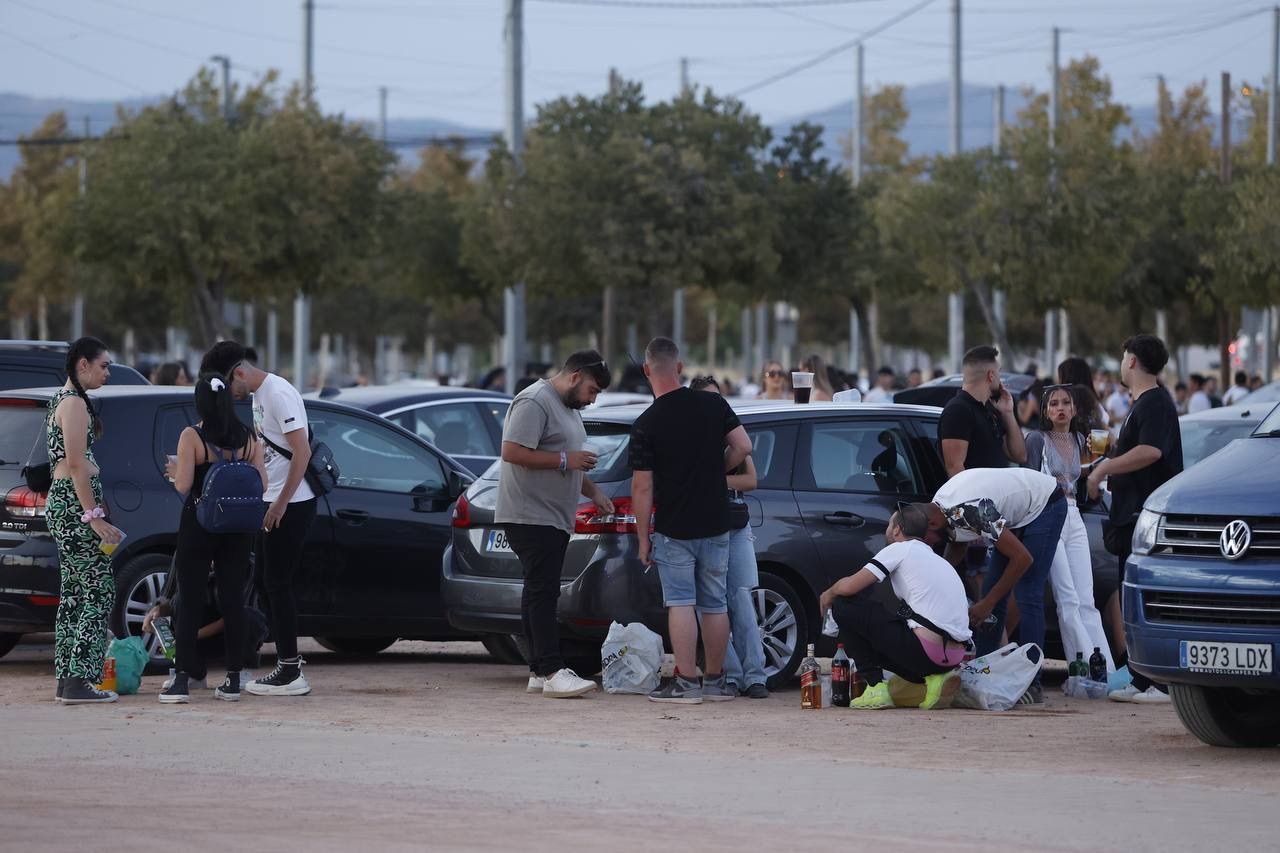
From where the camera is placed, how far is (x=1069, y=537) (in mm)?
11969

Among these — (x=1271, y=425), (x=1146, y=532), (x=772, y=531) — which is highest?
(x=1271, y=425)

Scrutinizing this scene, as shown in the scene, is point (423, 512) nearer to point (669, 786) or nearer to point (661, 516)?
point (661, 516)

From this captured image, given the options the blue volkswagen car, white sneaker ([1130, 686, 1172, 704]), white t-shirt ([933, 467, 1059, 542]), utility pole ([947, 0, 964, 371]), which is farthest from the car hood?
utility pole ([947, 0, 964, 371])

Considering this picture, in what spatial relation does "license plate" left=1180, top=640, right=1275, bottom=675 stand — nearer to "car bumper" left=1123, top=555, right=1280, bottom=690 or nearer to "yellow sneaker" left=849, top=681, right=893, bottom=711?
"car bumper" left=1123, top=555, right=1280, bottom=690

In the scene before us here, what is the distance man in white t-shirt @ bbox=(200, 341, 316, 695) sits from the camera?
37.2ft

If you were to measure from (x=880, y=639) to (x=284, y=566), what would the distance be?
3184 mm

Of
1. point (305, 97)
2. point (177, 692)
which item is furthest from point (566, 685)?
point (305, 97)

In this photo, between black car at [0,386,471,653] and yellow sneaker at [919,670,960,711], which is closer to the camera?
yellow sneaker at [919,670,960,711]

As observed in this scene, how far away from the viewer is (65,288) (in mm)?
71312

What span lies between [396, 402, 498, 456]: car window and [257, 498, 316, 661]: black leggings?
553 centimetres

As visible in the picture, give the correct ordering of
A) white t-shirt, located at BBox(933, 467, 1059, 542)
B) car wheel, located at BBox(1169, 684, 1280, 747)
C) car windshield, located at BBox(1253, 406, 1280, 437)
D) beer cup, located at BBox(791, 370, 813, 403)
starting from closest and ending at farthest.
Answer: car wheel, located at BBox(1169, 684, 1280, 747) → car windshield, located at BBox(1253, 406, 1280, 437) → white t-shirt, located at BBox(933, 467, 1059, 542) → beer cup, located at BBox(791, 370, 813, 403)

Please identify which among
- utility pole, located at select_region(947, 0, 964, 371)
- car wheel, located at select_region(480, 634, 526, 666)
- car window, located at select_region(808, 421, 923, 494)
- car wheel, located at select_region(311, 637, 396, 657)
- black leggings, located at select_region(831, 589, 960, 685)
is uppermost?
utility pole, located at select_region(947, 0, 964, 371)

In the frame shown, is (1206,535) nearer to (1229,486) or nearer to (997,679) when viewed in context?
(1229,486)

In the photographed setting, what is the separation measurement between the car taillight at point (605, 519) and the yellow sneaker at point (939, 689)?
5.82ft
